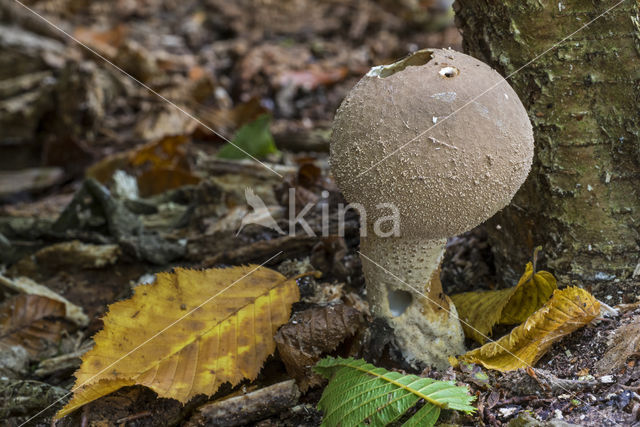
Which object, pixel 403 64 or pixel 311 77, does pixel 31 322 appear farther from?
pixel 311 77

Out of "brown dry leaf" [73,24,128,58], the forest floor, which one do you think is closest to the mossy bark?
the forest floor

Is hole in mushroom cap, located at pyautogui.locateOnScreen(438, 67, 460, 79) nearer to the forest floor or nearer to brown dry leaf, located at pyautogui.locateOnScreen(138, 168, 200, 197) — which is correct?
the forest floor

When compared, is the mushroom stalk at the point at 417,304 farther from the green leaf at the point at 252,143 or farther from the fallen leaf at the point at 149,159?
the fallen leaf at the point at 149,159

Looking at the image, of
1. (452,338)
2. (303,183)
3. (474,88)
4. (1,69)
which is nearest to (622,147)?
(474,88)

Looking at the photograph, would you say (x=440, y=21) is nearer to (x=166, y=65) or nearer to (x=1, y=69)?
(x=166, y=65)

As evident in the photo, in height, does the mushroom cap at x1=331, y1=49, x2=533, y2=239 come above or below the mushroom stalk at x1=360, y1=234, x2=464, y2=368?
above

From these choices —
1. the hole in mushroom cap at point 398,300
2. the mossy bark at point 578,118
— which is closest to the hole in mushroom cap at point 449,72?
the mossy bark at point 578,118
